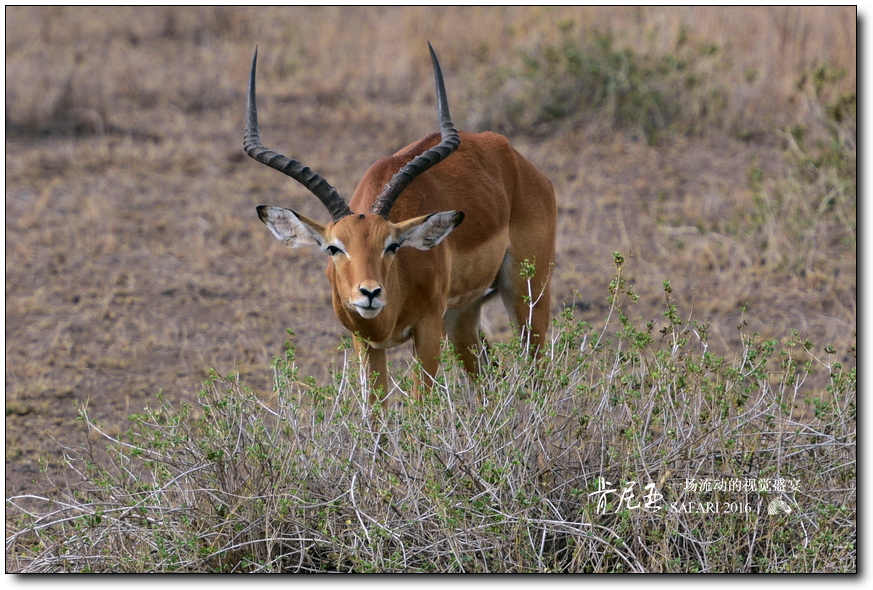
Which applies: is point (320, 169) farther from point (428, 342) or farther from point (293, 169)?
point (293, 169)

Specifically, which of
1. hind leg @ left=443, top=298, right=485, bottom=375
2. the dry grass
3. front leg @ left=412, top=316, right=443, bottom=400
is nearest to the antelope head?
front leg @ left=412, top=316, right=443, bottom=400

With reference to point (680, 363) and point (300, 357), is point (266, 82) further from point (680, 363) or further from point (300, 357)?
point (680, 363)

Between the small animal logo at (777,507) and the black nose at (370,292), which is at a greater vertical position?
the black nose at (370,292)

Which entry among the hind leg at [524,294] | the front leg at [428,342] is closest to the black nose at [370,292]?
the front leg at [428,342]

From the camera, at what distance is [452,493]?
4336mm

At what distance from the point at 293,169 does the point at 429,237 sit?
2.30 feet

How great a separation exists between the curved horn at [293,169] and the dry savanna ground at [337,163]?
6.92ft

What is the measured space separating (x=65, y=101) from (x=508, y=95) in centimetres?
489

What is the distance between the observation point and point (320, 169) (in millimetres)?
10703

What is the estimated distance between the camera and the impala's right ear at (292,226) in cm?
490

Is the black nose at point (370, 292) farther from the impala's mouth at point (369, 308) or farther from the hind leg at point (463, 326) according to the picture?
the hind leg at point (463, 326)

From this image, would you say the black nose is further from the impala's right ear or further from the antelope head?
the impala's right ear

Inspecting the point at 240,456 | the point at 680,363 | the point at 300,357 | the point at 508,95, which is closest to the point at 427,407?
the point at 240,456

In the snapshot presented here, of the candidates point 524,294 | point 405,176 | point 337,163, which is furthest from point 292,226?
point 337,163
